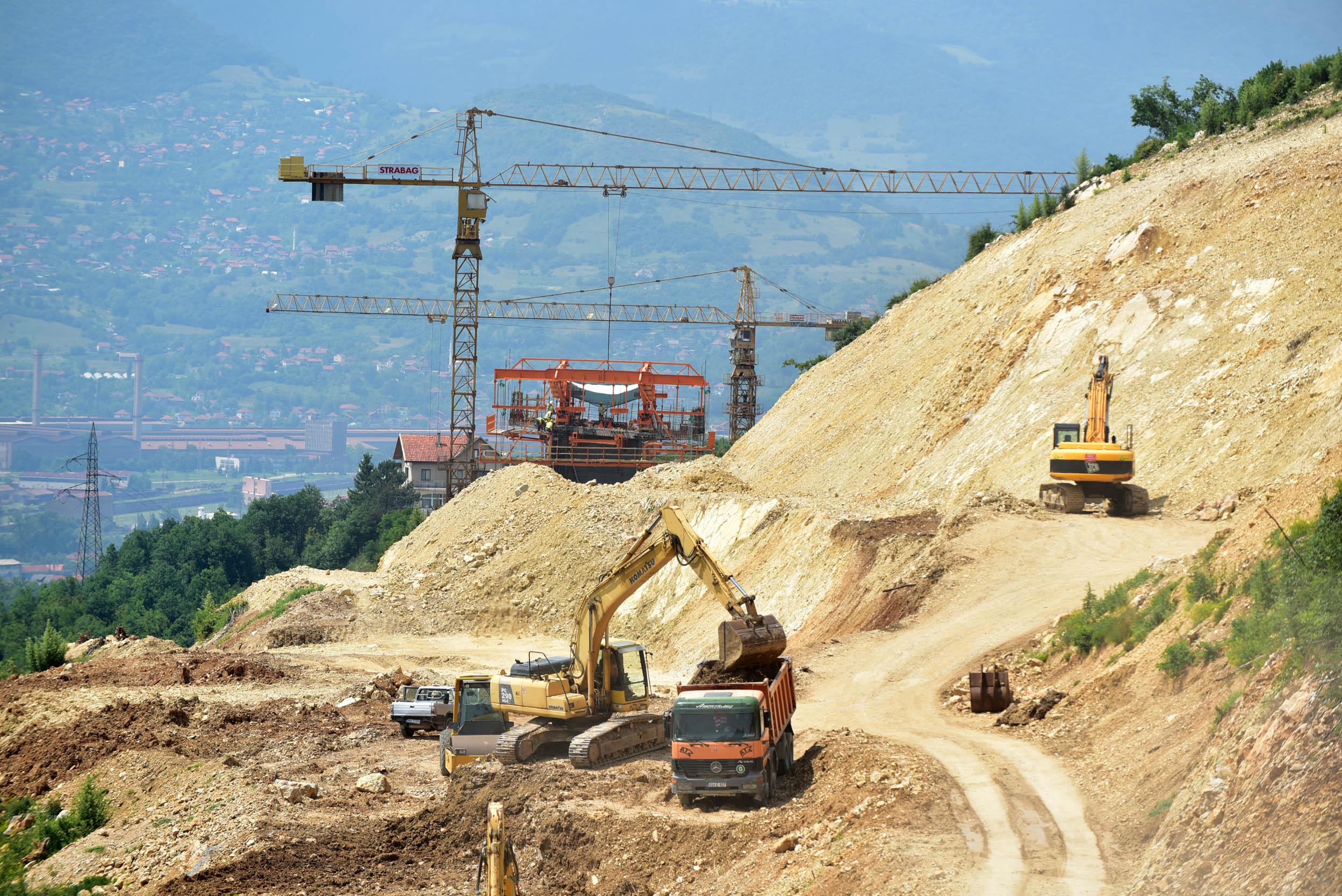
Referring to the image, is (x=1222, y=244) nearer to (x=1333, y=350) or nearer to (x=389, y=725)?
(x=1333, y=350)

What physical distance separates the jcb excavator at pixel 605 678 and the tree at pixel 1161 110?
5735 centimetres

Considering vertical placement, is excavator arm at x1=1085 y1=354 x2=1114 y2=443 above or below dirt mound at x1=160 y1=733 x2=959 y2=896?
above

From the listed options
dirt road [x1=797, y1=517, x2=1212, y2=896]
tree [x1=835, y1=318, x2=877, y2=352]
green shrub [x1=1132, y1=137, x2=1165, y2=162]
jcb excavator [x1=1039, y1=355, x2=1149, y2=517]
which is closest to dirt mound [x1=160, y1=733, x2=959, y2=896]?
dirt road [x1=797, y1=517, x2=1212, y2=896]

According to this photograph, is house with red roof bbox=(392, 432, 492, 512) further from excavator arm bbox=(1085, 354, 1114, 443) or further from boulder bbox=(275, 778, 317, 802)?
boulder bbox=(275, 778, 317, 802)

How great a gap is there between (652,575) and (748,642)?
131 inches

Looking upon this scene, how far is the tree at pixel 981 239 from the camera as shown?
255 ft

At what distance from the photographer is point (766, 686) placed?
23.4 meters

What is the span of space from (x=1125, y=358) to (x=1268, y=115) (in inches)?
696

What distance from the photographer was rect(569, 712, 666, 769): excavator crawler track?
2658cm

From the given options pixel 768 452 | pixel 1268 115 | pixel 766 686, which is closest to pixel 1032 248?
pixel 1268 115

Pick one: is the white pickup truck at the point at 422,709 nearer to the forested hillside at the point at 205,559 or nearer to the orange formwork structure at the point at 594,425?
the orange formwork structure at the point at 594,425

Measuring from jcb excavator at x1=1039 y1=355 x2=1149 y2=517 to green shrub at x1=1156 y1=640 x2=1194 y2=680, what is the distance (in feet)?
54.8

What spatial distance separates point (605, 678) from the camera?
2873 centimetres

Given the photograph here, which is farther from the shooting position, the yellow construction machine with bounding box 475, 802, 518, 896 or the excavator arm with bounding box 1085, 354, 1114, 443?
the excavator arm with bounding box 1085, 354, 1114, 443
